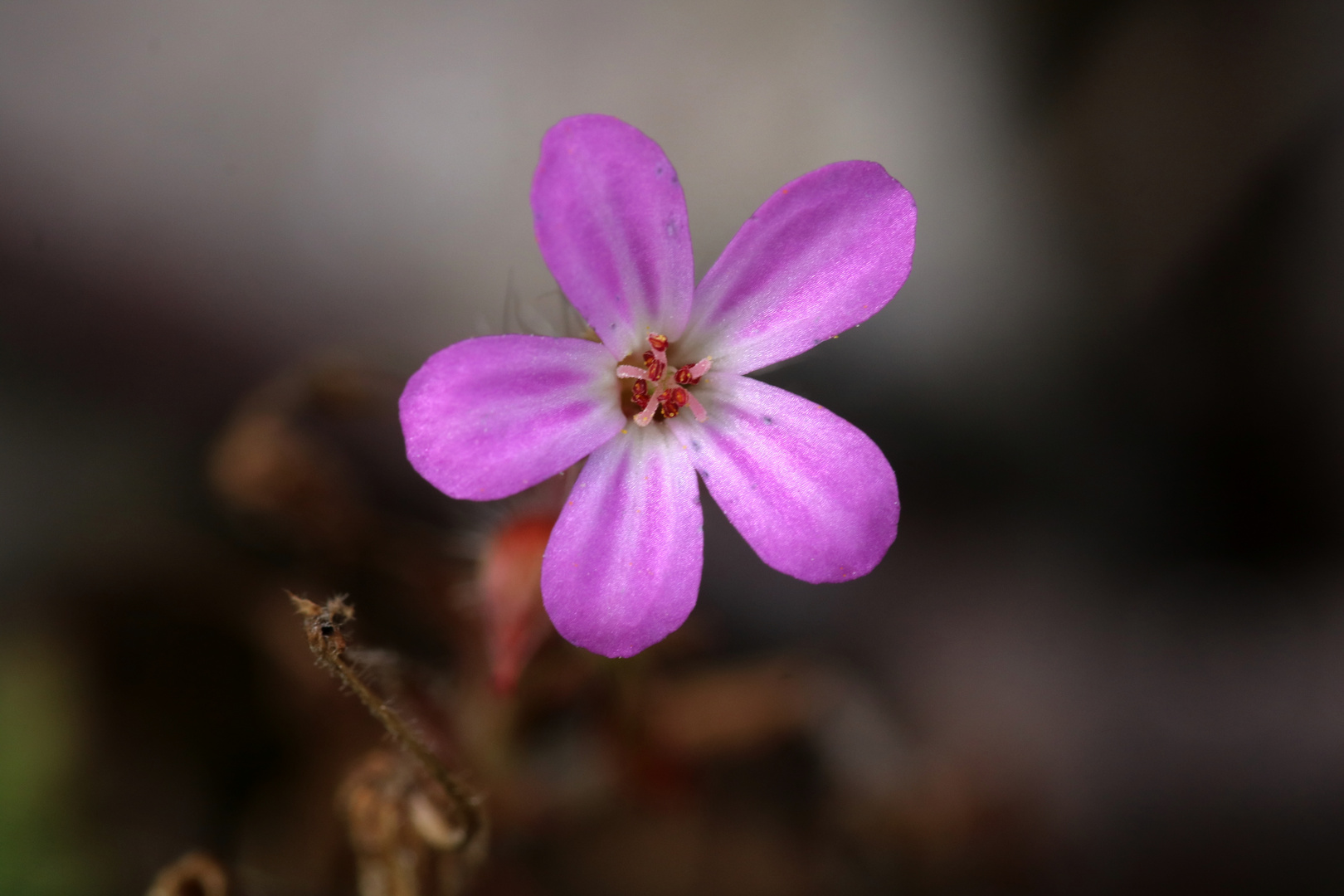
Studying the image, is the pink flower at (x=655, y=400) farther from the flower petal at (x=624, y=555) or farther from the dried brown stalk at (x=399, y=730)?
the dried brown stalk at (x=399, y=730)

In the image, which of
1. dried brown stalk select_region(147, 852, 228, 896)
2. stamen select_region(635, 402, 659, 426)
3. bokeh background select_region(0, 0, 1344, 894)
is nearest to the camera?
stamen select_region(635, 402, 659, 426)

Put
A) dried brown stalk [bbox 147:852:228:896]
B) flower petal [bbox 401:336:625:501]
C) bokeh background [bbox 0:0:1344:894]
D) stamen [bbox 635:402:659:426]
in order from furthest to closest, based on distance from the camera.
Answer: bokeh background [bbox 0:0:1344:894]
dried brown stalk [bbox 147:852:228:896]
stamen [bbox 635:402:659:426]
flower petal [bbox 401:336:625:501]

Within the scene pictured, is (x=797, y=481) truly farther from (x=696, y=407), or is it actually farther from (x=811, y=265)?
(x=811, y=265)

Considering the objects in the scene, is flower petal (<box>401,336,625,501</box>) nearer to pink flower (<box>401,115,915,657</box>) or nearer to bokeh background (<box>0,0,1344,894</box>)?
pink flower (<box>401,115,915,657</box>)

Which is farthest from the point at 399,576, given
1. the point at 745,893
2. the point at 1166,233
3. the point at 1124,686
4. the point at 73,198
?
the point at 1166,233

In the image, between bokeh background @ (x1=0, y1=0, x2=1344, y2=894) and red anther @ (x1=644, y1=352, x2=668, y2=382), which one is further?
bokeh background @ (x1=0, y1=0, x2=1344, y2=894)

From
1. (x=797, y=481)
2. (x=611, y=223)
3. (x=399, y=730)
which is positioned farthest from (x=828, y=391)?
(x=399, y=730)

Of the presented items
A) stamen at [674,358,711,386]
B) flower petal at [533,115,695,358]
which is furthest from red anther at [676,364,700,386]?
flower petal at [533,115,695,358]

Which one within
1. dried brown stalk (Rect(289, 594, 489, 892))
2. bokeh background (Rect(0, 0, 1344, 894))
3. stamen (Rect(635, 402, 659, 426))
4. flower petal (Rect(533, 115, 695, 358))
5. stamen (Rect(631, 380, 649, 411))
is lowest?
dried brown stalk (Rect(289, 594, 489, 892))
